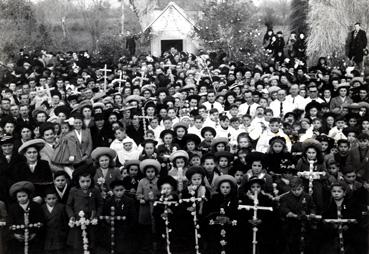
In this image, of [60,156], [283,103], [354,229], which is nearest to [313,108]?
[283,103]

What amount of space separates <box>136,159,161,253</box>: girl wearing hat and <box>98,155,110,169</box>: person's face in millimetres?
572

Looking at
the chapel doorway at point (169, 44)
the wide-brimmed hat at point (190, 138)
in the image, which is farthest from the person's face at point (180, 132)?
the chapel doorway at point (169, 44)

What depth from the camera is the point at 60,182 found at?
22.0ft

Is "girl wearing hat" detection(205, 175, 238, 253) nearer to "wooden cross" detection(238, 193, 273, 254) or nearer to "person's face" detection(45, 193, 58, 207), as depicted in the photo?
"wooden cross" detection(238, 193, 273, 254)

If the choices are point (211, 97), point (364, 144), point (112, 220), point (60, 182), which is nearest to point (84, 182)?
point (60, 182)

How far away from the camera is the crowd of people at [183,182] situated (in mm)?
6270

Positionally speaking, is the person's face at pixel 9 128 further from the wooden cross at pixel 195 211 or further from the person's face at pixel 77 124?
the wooden cross at pixel 195 211

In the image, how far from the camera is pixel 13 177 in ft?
23.1

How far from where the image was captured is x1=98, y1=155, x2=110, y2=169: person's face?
Answer: 7.40 meters

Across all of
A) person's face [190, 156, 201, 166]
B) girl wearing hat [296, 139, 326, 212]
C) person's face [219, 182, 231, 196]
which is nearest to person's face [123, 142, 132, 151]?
person's face [190, 156, 201, 166]

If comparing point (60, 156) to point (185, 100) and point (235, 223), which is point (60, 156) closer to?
point (235, 223)

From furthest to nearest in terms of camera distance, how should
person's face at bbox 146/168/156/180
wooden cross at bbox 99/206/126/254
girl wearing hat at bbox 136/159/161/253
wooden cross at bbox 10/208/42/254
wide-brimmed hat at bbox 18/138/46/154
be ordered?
1. wide-brimmed hat at bbox 18/138/46/154
2. person's face at bbox 146/168/156/180
3. girl wearing hat at bbox 136/159/161/253
4. wooden cross at bbox 99/206/126/254
5. wooden cross at bbox 10/208/42/254

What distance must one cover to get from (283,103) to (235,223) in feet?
18.3

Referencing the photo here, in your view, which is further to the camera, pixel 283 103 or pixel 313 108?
pixel 283 103
